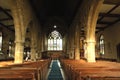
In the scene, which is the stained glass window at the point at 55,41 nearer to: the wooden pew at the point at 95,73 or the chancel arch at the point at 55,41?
the chancel arch at the point at 55,41

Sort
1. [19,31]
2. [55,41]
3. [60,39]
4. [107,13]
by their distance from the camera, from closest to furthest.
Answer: [19,31], [107,13], [55,41], [60,39]

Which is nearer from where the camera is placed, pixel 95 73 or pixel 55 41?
pixel 95 73

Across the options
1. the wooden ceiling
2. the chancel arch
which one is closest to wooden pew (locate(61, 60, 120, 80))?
the wooden ceiling

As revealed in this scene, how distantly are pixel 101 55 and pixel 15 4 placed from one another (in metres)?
14.6

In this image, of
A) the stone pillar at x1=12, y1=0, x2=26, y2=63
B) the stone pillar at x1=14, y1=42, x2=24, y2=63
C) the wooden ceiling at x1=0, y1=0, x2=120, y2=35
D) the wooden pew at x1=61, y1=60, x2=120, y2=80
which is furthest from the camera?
the wooden ceiling at x1=0, y1=0, x2=120, y2=35

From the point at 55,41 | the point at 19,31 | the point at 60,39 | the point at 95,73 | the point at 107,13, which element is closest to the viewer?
the point at 95,73

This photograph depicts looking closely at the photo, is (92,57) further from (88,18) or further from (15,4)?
(15,4)

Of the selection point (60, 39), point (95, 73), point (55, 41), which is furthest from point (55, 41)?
point (95, 73)

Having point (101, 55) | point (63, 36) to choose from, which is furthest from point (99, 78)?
point (63, 36)

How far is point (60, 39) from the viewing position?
34.9 metres

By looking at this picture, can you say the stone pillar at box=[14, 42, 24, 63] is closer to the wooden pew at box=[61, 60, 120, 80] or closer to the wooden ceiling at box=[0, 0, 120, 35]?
the wooden ceiling at box=[0, 0, 120, 35]

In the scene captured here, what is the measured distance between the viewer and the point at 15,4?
11.1m

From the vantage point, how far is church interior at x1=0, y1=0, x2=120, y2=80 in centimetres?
597

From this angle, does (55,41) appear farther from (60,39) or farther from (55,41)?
(60,39)
